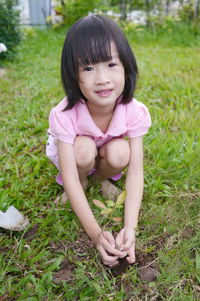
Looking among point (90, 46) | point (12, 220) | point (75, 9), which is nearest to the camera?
point (90, 46)

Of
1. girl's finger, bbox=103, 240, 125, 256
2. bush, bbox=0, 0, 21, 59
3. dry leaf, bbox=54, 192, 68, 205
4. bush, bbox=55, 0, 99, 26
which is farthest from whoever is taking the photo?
bush, bbox=55, 0, 99, 26

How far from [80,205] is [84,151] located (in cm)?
29

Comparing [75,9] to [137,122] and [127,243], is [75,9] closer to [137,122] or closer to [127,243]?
[137,122]

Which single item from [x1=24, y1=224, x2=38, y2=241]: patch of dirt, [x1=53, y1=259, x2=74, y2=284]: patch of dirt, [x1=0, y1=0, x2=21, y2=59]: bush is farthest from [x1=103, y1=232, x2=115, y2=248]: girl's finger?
[x1=0, y1=0, x2=21, y2=59]: bush

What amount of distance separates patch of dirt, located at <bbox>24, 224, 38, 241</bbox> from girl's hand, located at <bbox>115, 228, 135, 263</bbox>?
438 millimetres

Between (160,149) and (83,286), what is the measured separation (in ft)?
3.78

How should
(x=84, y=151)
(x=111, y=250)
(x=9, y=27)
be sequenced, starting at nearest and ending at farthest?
(x=111, y=250), (x=84, y=151), (x=9, y=27)

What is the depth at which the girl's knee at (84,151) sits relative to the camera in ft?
5.69

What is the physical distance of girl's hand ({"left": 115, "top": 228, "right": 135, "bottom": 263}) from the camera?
143 centimetres

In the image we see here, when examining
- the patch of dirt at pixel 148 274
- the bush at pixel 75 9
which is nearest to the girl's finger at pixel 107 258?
the patch of dirt at pixel 148 274

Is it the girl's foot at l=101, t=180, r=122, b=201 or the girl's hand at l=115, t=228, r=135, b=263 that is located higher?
the girl's hand at l=115, t=228, r=135, b=263

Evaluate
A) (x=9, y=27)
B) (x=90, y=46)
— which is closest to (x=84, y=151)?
(x=90, y=46)

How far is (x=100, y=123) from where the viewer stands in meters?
1.86

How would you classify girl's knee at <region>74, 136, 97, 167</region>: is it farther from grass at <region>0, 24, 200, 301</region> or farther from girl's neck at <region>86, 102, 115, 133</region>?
grass at <region>0, 24, 200, 301</region>
